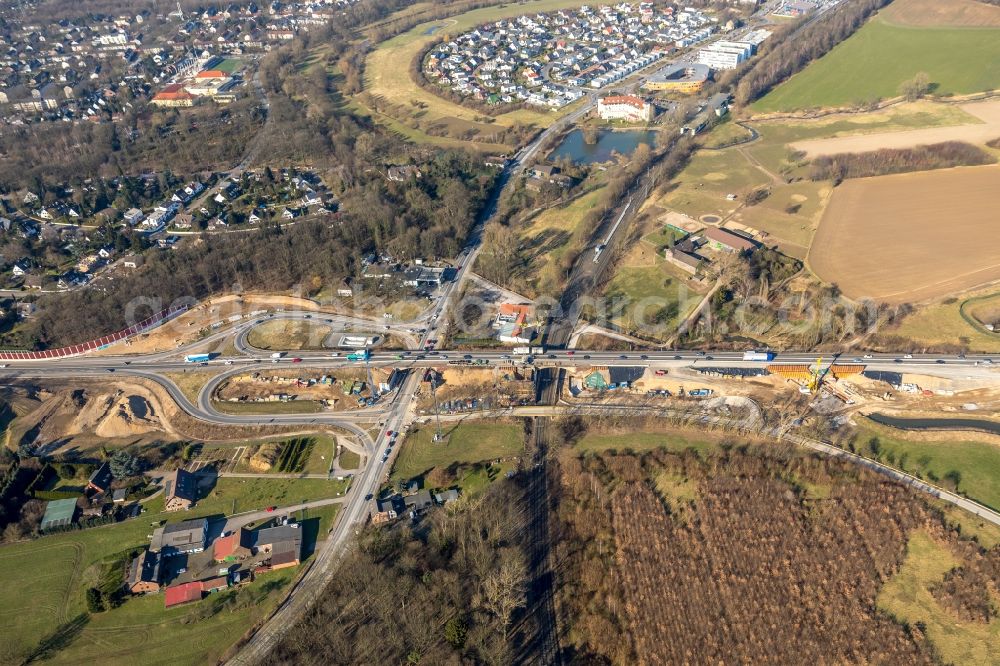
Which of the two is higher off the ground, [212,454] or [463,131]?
[463,131]

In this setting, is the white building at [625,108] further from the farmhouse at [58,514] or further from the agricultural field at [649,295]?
the farmhouse at [58,514]

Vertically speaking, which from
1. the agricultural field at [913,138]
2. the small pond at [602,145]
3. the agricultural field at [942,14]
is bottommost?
the small pond at [602,145]

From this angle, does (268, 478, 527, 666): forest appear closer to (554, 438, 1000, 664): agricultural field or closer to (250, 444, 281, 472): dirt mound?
(554, 438, 1000, 664): agricultural field

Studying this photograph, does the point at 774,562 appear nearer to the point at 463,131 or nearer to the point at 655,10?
the point at 463,131

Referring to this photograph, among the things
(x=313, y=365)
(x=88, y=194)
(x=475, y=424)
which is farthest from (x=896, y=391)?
(x=88, y=194)

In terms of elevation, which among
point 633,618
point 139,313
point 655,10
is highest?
point 655,10

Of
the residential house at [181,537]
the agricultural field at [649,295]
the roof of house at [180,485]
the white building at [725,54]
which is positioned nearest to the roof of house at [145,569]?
the residential house at [181,537]

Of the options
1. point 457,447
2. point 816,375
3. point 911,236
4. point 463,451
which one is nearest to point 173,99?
point 457,447

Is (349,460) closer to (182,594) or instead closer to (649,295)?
(182,594)
